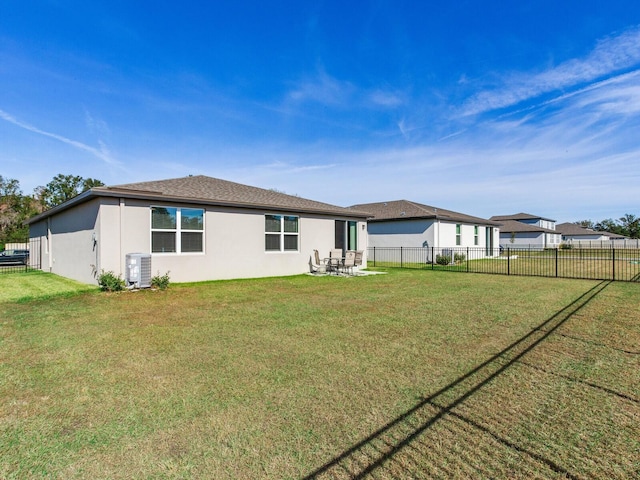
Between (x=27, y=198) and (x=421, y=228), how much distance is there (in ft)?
163

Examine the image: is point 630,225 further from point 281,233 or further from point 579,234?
point 281,233

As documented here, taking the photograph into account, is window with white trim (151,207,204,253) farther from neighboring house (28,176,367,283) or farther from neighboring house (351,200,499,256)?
neighboring house (351,200,499,256)

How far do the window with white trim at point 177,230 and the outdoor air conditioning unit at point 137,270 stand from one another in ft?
2.55

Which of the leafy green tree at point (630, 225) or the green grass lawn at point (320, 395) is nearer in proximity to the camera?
the green grass lawn at point (320, 395)

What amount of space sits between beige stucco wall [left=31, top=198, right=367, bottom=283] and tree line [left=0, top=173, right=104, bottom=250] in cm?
3517

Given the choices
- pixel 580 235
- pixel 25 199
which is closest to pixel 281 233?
pixel 25 199

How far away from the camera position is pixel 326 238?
→ 1484 centimetres

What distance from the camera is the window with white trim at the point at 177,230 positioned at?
1023 cm

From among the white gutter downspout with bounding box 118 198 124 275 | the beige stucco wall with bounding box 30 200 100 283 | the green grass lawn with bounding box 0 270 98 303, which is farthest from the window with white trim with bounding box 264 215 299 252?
the green grass lawn with bounding box 0 270 98 303

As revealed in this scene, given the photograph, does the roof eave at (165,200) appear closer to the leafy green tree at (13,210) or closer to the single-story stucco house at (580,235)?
the leafy green tree at (13,210)

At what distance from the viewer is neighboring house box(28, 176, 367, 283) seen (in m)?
9.55

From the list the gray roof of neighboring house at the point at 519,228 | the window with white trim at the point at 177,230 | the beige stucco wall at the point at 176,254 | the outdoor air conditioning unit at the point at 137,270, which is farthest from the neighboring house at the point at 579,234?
the outdoor air conditioning unit at the point at 137,270

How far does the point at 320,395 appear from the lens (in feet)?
10.1

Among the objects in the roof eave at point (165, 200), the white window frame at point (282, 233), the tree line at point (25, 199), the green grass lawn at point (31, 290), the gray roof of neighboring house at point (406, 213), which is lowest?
the green grass lawn at point (31, 290)
